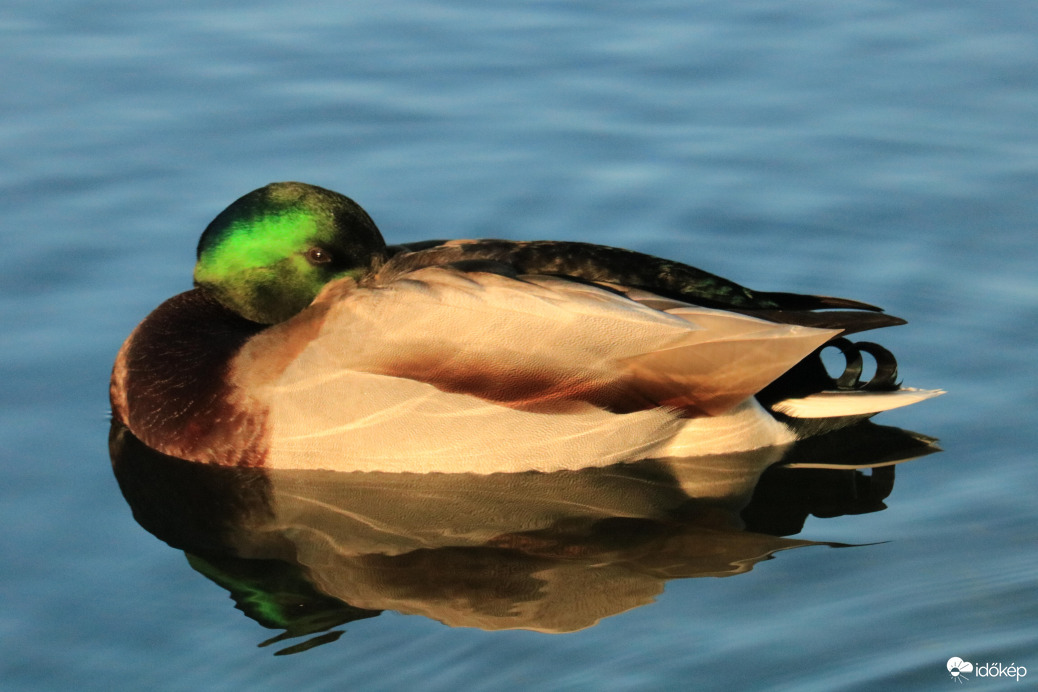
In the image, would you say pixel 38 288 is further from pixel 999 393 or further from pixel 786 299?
pixel 999 393

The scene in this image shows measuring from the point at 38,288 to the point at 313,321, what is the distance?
2.07m

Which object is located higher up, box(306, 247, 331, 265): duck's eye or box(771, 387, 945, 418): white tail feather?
box(306, 247, 331, 265): duck's eye

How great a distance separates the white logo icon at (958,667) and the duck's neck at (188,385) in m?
2.95

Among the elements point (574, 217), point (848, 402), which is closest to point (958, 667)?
point (848, 402)

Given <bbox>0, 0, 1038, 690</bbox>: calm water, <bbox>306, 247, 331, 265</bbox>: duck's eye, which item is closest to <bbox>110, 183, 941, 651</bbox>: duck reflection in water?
<bbox>306, 247, 331, 265</bbox>: duck's eye

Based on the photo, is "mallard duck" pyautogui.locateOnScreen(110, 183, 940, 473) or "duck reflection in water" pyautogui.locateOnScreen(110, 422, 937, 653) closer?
"duck reflection in water" pyautogui.locateOnScreen(110, 422, 937, 653)

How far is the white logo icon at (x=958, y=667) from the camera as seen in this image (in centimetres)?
490

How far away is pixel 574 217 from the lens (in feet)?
27.7

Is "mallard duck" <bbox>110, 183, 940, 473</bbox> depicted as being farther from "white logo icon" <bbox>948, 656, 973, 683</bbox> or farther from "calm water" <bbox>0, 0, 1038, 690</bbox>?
"white logo icon" <bbox>948, 656, 973, 683</bbox>

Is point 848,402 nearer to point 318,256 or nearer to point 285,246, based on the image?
point 318,256

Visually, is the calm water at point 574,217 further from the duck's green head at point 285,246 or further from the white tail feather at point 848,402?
the duck's green head at point 285,246

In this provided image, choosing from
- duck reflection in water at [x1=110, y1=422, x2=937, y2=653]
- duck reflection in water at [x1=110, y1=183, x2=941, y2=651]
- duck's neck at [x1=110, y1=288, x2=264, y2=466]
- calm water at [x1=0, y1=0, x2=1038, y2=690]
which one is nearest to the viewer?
calm water at [x1=0, y1=0, x2=1038, y2=690]

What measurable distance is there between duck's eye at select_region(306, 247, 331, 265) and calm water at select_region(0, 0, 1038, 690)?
1.25 meters

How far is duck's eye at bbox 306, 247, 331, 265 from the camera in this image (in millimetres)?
6609
